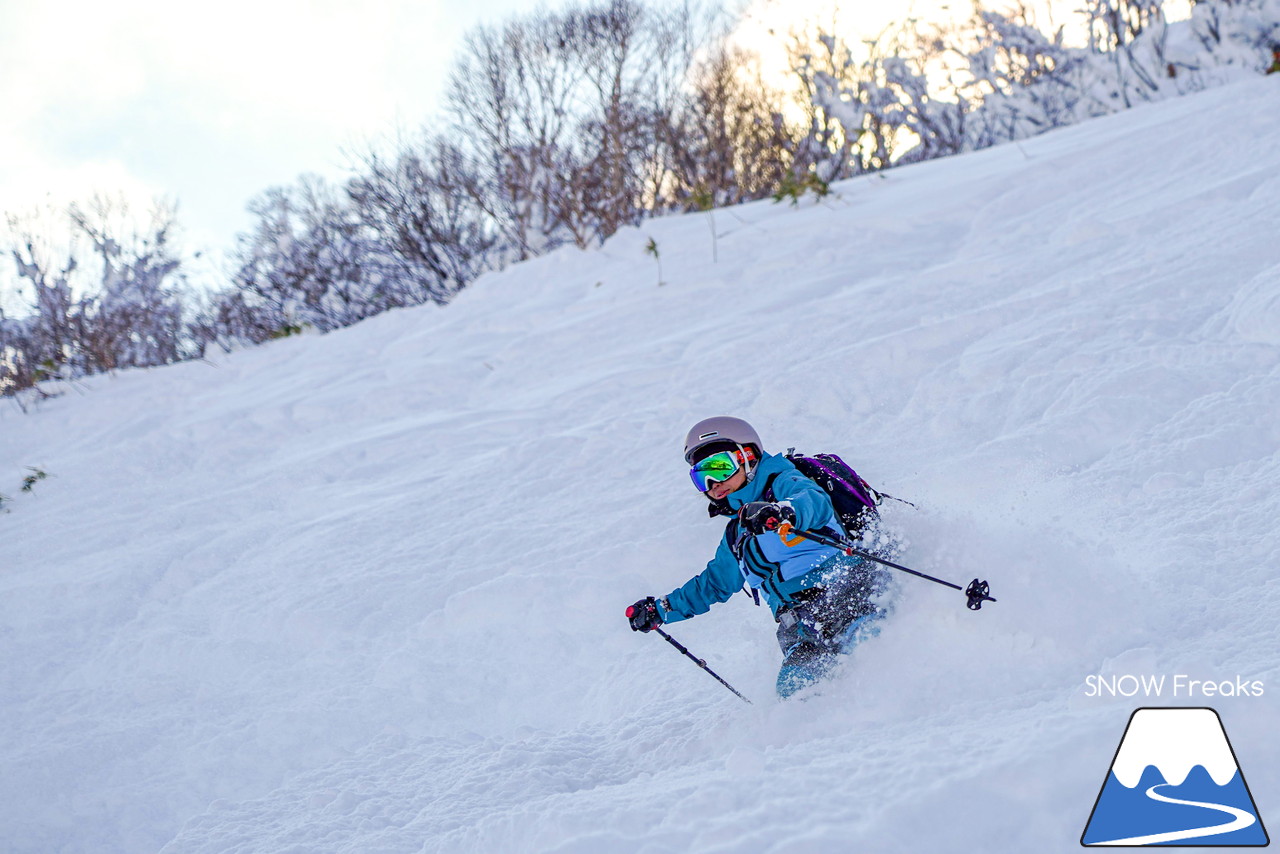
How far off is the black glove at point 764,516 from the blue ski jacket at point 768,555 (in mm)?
143

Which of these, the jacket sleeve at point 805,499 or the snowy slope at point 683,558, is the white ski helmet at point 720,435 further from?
the snowy slope at point 683,558

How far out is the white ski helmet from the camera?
9.96 ft

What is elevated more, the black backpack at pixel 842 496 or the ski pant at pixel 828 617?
the black backpack at pixel 842 496

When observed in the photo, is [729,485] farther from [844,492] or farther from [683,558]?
[683,558]

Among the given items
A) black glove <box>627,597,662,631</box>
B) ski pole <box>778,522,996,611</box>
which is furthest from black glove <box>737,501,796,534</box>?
black glove <box>627,597,662,631</box>

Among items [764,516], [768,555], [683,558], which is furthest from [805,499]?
[683,558]

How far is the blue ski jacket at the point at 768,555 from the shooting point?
300cm

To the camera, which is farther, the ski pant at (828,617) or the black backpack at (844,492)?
the black backpack at (844,492)

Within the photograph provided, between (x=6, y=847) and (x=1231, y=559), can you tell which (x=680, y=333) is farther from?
(x=6, y=847)

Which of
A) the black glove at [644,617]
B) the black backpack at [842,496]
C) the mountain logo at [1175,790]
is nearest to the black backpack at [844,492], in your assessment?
the black backpack at [842,496]

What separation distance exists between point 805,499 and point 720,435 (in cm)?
38

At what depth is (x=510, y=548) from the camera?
4.50 metres

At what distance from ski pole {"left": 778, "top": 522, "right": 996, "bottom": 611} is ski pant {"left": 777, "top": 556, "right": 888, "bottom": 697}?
4.5 inches

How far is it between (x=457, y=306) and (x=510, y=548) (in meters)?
5.70
